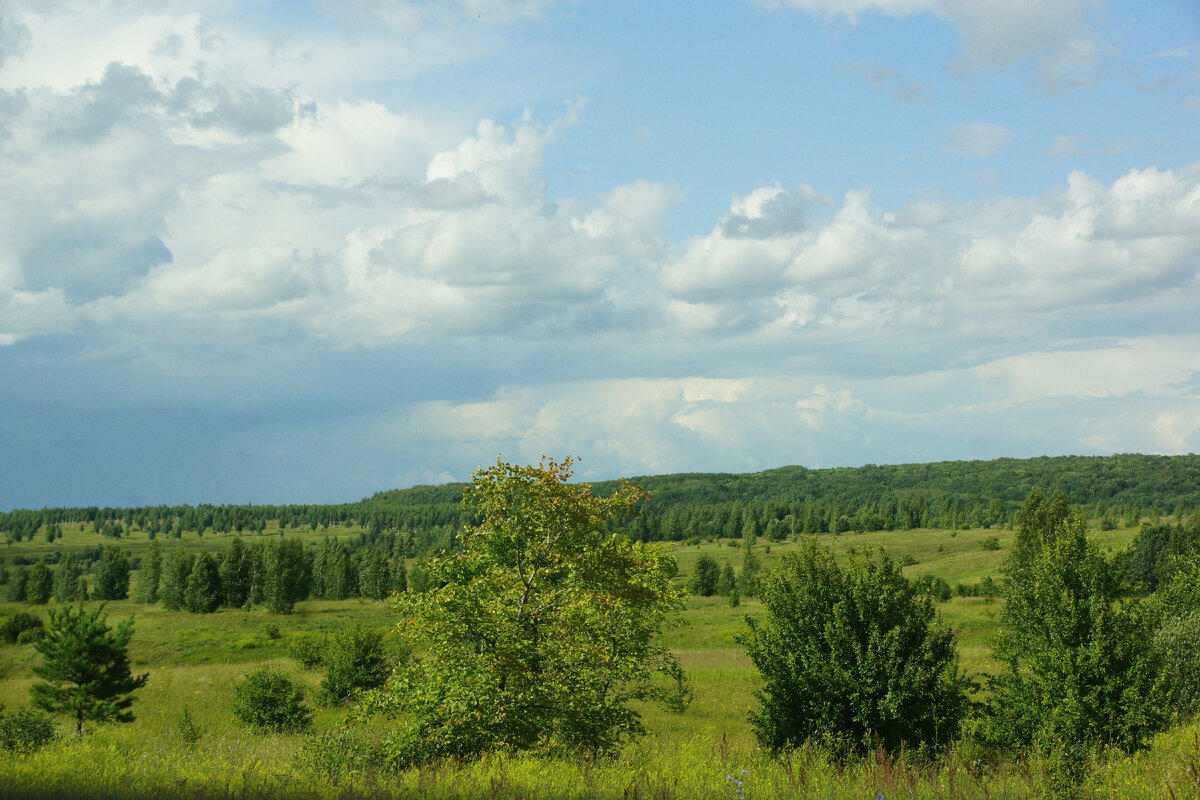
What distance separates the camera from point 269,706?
31.6 meters

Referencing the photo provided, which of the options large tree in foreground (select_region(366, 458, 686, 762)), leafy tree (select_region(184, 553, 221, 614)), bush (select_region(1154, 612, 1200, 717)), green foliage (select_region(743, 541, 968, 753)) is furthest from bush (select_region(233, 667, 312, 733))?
leafy tree (select_region(184, 553, 221, 614))

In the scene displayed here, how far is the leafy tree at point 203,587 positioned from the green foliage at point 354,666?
89.0m

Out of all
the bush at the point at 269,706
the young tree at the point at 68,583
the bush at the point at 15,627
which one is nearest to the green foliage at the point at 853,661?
the bush at the point at 269,706

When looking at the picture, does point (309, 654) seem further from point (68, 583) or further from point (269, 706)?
point (68, 583)

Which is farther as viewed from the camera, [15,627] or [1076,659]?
[15,627]

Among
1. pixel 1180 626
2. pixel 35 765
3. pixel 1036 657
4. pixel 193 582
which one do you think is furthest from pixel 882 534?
pixel 35 765

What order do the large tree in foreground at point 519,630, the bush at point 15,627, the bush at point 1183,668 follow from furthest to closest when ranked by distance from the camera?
the bush at point 15,627 → the bush at point 1183,668 → the large tree in foreground at point 519,630

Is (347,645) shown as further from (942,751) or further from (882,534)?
(882,534)

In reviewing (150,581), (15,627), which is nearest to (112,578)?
(150,581)

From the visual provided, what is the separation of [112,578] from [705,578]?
107307 millimetres

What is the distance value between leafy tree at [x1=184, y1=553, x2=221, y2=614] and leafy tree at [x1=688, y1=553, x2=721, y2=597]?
7516cm

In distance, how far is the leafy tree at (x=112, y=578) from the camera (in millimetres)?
138000

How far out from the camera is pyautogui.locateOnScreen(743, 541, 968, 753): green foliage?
15625 millimetres

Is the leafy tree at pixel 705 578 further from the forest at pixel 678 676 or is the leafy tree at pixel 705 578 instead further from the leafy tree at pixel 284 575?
the forest at pixel 678 676
